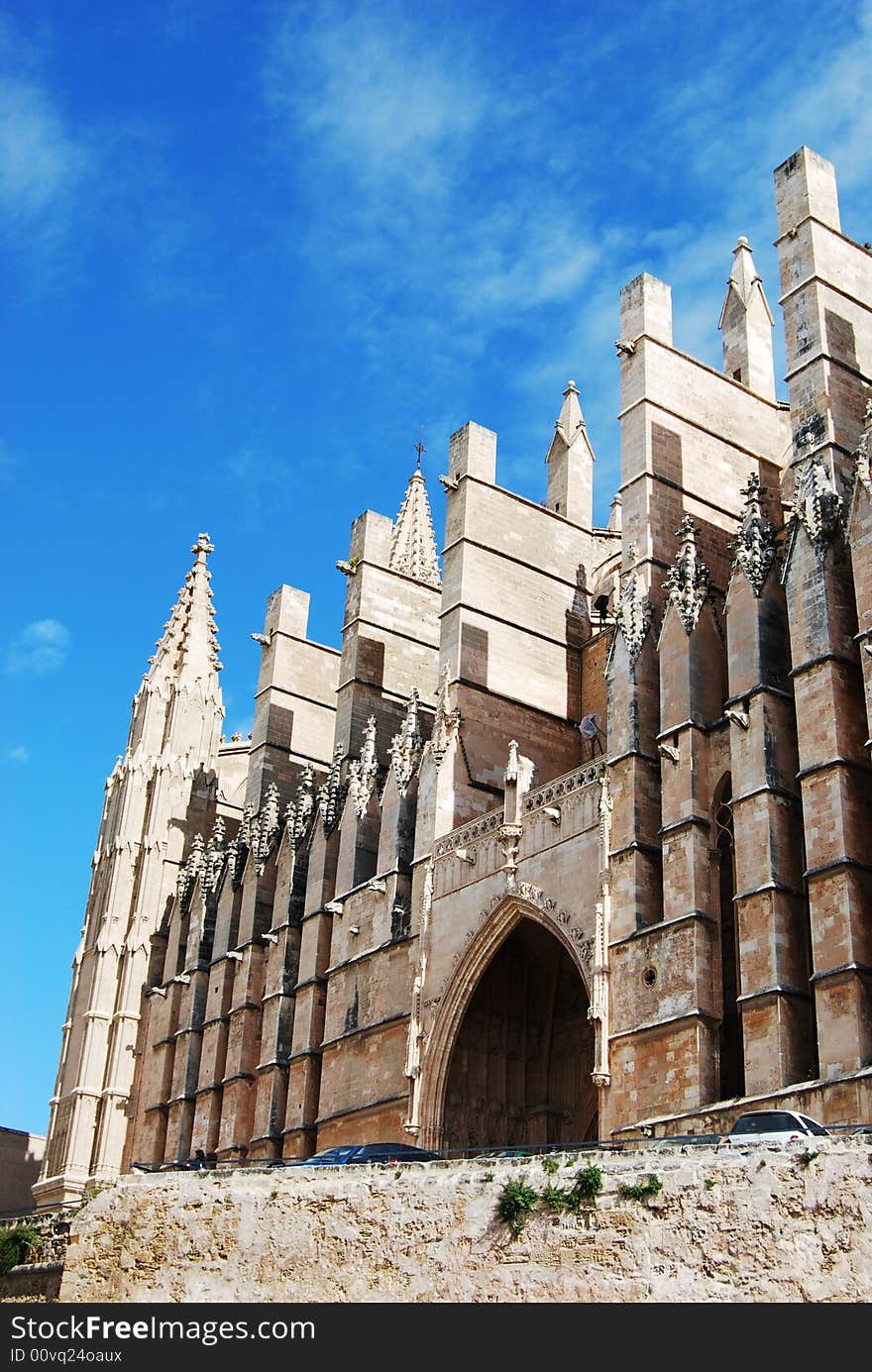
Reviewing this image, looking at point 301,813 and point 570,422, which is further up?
point 570,422

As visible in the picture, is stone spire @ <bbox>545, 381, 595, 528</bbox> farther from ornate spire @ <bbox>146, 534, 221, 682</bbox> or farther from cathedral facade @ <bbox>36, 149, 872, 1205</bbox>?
ornate spire @ <bbox>146, 534, 221, 682</bbox>

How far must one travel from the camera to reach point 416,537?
50.7 m

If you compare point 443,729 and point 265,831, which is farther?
point 265,831

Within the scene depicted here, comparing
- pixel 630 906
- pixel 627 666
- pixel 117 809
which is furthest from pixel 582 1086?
pixel 117 809

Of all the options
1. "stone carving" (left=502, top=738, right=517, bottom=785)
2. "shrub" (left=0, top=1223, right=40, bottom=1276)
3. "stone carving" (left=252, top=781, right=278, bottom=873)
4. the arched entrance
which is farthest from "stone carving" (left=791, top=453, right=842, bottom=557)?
"stone carving" (left=252, top=781, right=278, bottom=873)

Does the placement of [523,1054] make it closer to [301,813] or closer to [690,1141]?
[301,813]

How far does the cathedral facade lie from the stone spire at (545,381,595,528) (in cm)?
6

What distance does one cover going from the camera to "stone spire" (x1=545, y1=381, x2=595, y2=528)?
99.9 ft

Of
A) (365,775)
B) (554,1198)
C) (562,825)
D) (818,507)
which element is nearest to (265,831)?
(365,775)

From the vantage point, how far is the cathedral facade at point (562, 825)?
60.1 feet

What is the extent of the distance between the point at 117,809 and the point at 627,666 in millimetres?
18062

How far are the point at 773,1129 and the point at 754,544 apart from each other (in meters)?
9.38

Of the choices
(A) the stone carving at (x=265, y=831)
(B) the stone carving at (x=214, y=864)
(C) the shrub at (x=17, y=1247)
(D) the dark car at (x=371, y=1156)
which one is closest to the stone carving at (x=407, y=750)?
(A) the stone carving at (x=265, y=831)

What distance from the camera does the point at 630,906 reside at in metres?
19.9
